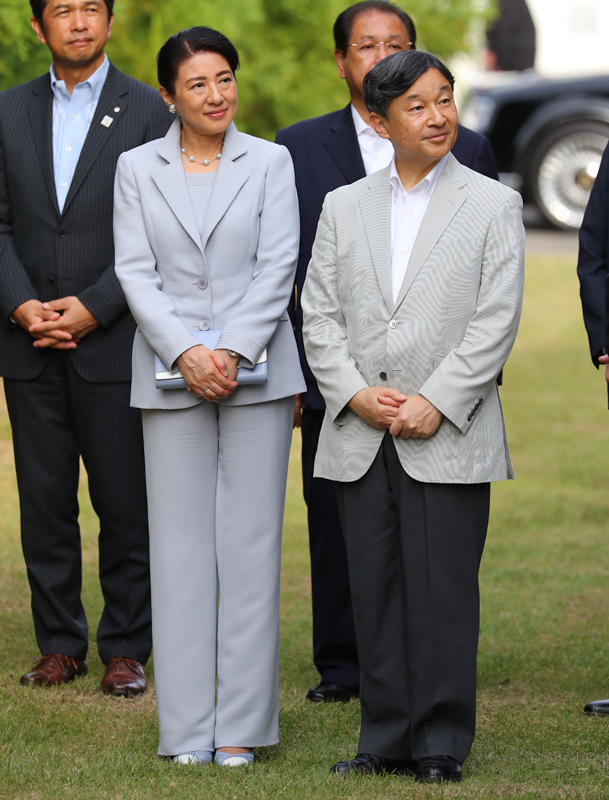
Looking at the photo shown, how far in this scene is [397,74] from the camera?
11.2 ft

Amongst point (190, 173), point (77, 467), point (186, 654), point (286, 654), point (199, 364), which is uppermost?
point (190, 173)

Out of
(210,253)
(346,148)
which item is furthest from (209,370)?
(346,148)

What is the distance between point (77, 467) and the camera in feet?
15.3

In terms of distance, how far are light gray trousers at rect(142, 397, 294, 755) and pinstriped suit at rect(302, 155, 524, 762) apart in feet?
0.87

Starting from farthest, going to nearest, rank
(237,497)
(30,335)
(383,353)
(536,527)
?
(536,527), (30,335), (237,497), (383,353)

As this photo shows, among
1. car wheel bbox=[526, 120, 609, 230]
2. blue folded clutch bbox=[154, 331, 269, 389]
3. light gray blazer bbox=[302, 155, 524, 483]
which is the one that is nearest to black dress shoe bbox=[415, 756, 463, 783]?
light gray blazer bbox=[302, 155, 524, 483]

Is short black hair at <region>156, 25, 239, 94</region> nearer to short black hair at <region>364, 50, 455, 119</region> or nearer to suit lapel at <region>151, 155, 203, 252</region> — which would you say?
suit lapel at <region>151, 155, 203, 252</region>

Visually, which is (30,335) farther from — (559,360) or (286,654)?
(559,360)

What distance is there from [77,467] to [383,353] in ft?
5.30

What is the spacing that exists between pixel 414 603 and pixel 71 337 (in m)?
1.62

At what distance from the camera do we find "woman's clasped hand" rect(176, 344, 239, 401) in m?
3.60

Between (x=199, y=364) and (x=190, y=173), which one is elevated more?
(x=190, y=173)

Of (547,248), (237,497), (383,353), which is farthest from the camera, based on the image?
(547,248)

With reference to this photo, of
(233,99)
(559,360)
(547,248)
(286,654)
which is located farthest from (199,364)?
(547,248)
